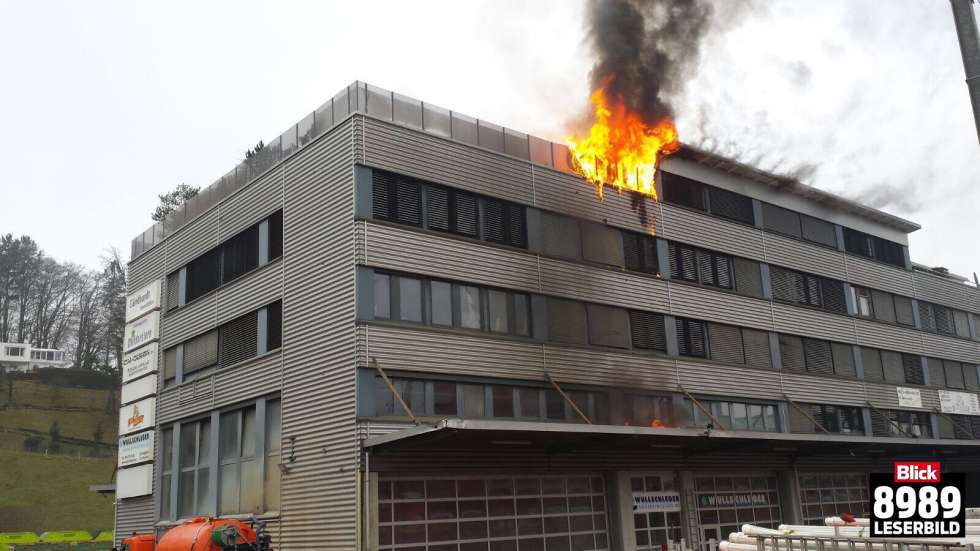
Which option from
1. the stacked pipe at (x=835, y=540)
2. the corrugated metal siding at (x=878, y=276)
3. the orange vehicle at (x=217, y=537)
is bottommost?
the stacked pipe at (x=835, y=540)

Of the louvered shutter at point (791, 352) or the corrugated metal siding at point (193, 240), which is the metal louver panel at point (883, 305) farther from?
the corrugated metal siding at point (193, 240)

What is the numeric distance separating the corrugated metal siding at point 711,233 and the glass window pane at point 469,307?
1007 cm

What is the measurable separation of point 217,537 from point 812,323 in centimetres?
2796

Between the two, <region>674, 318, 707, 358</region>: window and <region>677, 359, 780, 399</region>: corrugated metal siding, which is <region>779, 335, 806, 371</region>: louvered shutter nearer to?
<region>677, 359, 780, 399</region>: corrugated metal siding

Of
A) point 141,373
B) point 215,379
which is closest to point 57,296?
point 141,373

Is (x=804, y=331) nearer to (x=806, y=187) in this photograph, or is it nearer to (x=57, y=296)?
(x=806, y=187)

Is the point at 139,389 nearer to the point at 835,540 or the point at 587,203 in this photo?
the point at 587,203

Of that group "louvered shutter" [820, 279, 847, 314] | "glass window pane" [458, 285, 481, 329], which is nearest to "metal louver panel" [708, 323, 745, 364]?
"louvered shutter" [820, 279, 847, 314]

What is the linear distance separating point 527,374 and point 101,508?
57964mm

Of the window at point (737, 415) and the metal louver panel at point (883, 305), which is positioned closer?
the window at point (737, 415)

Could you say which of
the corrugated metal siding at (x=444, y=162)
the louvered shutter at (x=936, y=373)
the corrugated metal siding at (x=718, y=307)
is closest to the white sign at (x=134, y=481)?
the corrugated metal siding at (x=444, y=162)

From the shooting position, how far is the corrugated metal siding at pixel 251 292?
2978 cm

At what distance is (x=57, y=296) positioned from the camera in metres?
107

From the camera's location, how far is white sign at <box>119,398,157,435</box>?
1387 inches
